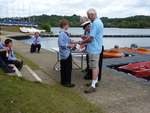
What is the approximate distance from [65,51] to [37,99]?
259 cm

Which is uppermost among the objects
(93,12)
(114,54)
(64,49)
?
(93,12)

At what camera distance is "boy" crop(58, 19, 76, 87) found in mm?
10797

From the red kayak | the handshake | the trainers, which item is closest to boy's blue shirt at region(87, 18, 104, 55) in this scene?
the handshake

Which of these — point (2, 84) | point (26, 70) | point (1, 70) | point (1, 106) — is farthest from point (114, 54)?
point (1, 106)

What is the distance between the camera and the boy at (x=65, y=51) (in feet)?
35.4

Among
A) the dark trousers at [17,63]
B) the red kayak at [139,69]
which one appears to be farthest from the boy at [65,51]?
the red kayak at [139,69]

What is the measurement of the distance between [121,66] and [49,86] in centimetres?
884

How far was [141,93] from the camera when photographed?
10242 mm

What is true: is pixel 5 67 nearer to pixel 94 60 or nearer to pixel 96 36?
pixel 94 60

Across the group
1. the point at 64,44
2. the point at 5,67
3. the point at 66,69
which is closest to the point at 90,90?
the point at 66,69

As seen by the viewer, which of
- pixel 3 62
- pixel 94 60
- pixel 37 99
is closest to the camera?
pixel 37 99

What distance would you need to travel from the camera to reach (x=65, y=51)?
10.9m

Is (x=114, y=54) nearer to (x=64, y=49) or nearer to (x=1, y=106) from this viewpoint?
(x=64, y=49)

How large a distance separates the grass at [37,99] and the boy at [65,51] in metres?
0.78
